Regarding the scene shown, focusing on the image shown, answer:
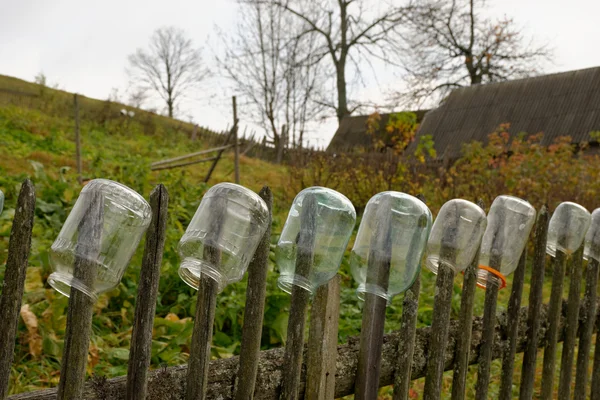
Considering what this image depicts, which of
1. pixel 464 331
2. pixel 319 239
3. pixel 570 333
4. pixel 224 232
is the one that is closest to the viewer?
pixel 224 232

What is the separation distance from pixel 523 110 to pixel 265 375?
1913 centimetres

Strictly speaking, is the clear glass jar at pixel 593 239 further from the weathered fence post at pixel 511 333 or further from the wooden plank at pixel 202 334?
the wooden plank at pixel 202 334

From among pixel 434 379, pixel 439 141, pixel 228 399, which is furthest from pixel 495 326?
pixel 439 141

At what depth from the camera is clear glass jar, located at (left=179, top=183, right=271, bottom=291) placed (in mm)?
1188

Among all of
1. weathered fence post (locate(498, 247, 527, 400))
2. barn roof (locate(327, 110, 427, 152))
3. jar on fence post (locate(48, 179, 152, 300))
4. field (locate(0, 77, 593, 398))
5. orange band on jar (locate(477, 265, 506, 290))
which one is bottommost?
field (locate(0, 77, 593, 398))

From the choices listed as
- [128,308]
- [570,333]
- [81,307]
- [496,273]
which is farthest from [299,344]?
[128,308]

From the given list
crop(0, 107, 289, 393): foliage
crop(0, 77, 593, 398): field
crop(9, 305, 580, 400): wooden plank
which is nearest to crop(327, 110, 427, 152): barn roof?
crop(0, 77, 593, 398): field

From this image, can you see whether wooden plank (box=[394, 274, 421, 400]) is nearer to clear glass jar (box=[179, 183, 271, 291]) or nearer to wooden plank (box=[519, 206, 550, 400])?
clear glass jar (box=[179, 183, 271, 291])

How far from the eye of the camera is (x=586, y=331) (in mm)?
2582

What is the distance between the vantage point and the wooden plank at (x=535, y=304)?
2162mm

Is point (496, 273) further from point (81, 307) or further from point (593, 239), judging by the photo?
point (81, 307)

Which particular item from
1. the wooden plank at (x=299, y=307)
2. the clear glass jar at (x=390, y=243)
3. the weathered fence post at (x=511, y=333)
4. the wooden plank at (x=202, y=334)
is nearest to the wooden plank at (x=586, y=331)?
the weathered fence post at (x=511, y=333)

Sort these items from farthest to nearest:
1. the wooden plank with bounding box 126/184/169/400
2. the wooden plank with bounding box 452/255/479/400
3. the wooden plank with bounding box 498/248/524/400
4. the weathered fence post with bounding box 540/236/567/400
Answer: the weathered fence post with bounding box 540/236/567/400 → the wooden plank with bounding box 498/248/524/400 → the wooden plank with bounding box 452/255/479/400 → the wooden plank with bounding box 126/184/169/400

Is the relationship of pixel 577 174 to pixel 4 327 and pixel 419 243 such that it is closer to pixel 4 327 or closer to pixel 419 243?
pixel 419 243
